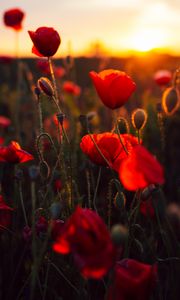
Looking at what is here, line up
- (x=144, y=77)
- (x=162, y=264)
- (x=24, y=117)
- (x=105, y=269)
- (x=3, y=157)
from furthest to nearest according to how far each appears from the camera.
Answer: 1. (x=144, y=77)
2. (x=24, y=117)
3. (x=162, y=264)
4. (x=3, y=157)
5. (x=105, y=269)

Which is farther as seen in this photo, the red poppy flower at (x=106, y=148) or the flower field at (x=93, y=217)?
the red poppy flower at (x=106, y=148)

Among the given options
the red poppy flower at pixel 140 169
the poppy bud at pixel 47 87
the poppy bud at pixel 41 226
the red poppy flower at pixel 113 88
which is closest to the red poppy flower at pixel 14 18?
the poppy bud at pixel 47 87

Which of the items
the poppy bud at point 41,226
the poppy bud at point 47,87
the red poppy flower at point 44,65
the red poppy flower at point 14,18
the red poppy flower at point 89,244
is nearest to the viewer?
the red poppy flower at point 89,244

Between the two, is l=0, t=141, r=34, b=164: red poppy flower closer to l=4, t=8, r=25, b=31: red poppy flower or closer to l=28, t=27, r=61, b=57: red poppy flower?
l=28, t=27, r=61, b=57: red poppy flower

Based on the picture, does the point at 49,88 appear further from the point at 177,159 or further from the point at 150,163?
the point at 177,159

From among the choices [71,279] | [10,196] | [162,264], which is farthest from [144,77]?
[71,279]

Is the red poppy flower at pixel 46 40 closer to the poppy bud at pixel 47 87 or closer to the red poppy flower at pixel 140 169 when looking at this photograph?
the poppy bud at pixel 47 87

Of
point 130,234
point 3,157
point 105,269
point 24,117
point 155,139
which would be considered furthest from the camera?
point 24,117
